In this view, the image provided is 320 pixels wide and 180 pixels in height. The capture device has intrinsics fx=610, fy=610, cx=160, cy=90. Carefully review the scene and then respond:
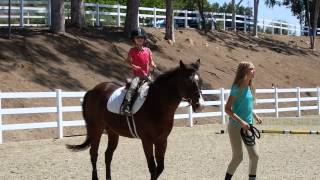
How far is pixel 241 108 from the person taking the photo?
8.09 metres

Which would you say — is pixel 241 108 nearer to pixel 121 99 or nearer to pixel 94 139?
pixel 121 99

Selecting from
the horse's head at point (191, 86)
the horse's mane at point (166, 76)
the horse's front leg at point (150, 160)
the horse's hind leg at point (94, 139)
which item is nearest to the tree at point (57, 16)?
the horse's hind leg at point (94, 139)

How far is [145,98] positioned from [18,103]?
11.7 m

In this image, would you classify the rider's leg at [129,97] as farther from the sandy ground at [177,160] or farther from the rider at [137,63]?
the sandy ground at [177,160]

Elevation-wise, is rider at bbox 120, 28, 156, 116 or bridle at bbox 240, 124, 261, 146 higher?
rider at bbox 120, 28, 156, 116

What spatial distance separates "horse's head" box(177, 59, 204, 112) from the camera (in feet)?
26.6

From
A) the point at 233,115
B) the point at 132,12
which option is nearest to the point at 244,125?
the point at 233,115

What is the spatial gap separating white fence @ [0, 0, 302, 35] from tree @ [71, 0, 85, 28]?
1235 mm

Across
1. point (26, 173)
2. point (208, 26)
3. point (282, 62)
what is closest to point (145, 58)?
point (26, 173)

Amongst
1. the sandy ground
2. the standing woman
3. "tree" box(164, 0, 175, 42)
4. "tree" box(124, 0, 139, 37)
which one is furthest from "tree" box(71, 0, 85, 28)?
the standing woman

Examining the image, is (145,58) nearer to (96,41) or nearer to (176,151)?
(176,151)

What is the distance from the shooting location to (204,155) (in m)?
13.3

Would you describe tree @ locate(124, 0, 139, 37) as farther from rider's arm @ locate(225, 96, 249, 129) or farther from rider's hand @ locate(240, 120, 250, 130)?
rider's hand @ locate(240, 120, 250, 130)

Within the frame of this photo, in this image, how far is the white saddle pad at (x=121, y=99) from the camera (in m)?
9.08
